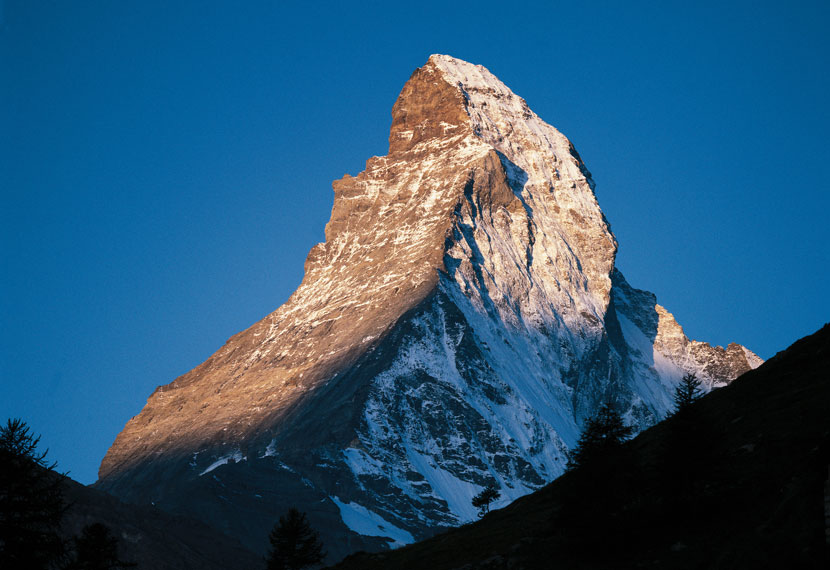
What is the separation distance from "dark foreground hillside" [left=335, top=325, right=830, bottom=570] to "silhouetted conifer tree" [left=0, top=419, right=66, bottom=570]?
30.4 meters

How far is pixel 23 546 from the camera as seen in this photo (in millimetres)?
35688

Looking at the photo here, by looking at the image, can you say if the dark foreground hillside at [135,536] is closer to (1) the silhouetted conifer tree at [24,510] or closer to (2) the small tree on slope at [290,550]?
(2) the small tree on slope at [290,550]

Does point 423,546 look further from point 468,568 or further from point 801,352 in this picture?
point 801,352

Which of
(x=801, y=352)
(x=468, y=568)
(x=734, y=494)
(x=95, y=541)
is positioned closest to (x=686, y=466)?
(x=734, y=494)

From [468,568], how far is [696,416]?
18762mm

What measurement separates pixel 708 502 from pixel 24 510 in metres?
36.7

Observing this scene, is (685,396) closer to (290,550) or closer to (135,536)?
(290,550)

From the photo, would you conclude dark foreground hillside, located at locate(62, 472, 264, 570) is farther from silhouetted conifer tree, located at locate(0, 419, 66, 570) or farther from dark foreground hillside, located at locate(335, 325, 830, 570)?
silhouetted conifer tree, located at locate(0, 419, 66, 570)

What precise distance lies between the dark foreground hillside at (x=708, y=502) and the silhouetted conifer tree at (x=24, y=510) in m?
30.4

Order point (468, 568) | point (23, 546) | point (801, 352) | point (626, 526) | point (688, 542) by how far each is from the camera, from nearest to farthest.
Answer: point (23, 546)
point (688, 542)
point (626, 526)
point (468, 568)
point (801, 352)

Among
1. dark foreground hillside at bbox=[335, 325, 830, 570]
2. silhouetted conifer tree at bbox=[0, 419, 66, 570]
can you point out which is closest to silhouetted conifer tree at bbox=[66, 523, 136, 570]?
silhouetted conifer tree at bbox=[0, 419, 66, 570]

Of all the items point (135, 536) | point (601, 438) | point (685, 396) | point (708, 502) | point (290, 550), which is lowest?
point (708, 502)

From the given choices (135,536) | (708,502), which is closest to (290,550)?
(708,502)

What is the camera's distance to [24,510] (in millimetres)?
36438
